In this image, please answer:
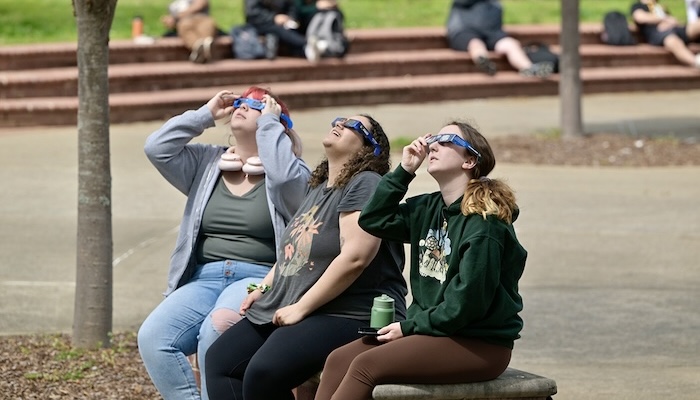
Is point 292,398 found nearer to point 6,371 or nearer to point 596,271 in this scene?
point 6,371

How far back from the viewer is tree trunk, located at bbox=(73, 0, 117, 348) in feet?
21.2

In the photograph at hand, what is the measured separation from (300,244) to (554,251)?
4460 mm

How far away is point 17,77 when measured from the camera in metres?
14.4

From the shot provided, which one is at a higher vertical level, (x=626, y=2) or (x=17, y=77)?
(x=626, y=2)

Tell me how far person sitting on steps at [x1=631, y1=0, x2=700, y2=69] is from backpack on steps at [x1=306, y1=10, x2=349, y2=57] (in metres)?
4.50

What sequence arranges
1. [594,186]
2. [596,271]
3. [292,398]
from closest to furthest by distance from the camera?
1. [292,398]
2. [596,271]
3. [594,186]

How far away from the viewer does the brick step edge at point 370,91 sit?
14.0m

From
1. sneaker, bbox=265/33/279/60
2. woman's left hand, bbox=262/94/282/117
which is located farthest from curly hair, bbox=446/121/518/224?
sneaker, bbox=265/33/279/60

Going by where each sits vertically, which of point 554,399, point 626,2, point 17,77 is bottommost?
point 554,399

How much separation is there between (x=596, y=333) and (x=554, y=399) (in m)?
1.41

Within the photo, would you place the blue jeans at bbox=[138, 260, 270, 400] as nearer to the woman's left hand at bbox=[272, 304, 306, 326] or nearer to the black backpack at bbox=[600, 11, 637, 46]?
the woman's left hand at bbox=[272, 304, 306, 326]

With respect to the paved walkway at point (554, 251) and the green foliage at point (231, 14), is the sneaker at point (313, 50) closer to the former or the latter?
the paved walkway at point (554, 251)

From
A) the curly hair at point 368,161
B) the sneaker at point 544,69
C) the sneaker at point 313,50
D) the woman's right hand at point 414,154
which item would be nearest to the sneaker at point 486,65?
the sneaker at point 544,69

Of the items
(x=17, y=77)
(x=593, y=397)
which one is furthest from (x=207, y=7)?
(x=593, y=397)
